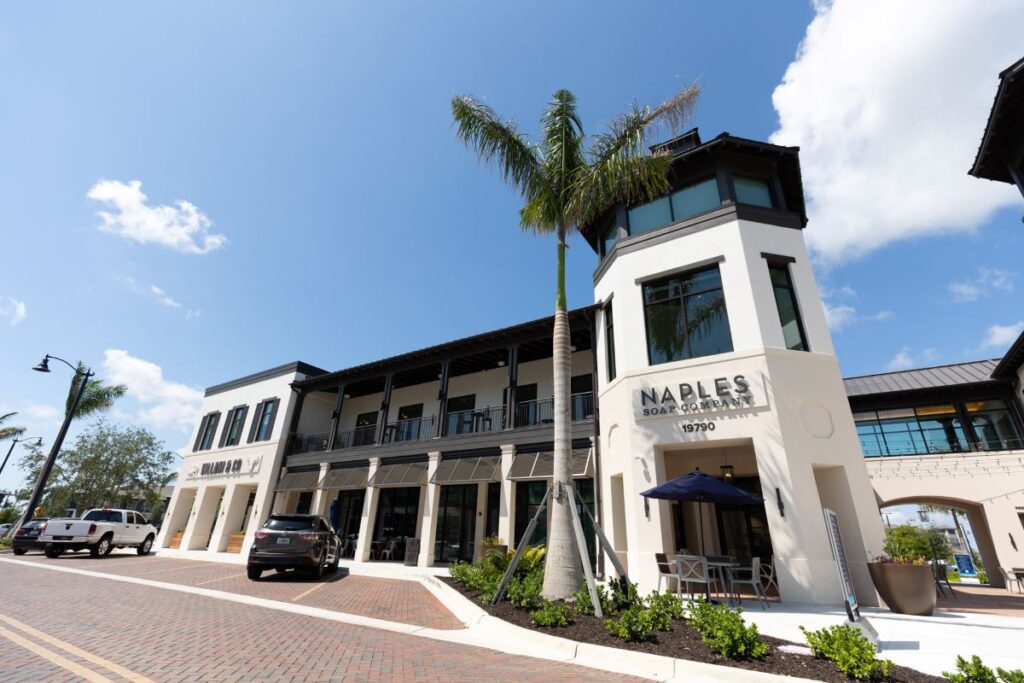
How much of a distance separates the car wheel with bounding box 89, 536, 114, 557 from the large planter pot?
24836 mm

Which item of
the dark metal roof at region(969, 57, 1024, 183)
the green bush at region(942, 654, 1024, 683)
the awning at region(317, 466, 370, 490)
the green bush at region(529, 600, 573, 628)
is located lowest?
the green bush at region(529, 600, 573, 628)

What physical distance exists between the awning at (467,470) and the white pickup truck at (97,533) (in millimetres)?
13307

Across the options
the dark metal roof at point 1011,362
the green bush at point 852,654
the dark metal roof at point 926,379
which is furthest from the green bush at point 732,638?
the dark metal roof at point 926,379

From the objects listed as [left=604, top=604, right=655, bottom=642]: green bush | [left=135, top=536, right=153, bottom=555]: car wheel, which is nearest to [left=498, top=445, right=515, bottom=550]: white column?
[left=604, top=604, right=655, bottom=642]: green bush

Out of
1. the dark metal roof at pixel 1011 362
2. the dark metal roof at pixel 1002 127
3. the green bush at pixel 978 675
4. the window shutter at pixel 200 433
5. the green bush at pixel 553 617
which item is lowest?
the green bush at pixel 553 617

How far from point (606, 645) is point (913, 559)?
653 centimetres

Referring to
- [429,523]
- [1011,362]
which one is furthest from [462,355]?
[1011,362]

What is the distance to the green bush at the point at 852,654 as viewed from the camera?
4211mm

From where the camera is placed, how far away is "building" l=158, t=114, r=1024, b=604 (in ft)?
33.8

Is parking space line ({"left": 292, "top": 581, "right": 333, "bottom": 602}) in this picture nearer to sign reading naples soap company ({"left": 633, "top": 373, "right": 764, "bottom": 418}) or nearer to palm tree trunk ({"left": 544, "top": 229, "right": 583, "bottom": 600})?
palm tree trunk ({"left": 544, "top": 229, "right": 583, "bottom": 600})

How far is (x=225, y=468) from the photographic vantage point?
24.3m

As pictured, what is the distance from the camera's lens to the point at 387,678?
14.4 ft

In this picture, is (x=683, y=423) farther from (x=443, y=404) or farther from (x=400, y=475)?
(x=400, y=475)

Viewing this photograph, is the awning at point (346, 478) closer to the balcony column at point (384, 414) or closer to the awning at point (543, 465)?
the balcony column at point (384, 414)
